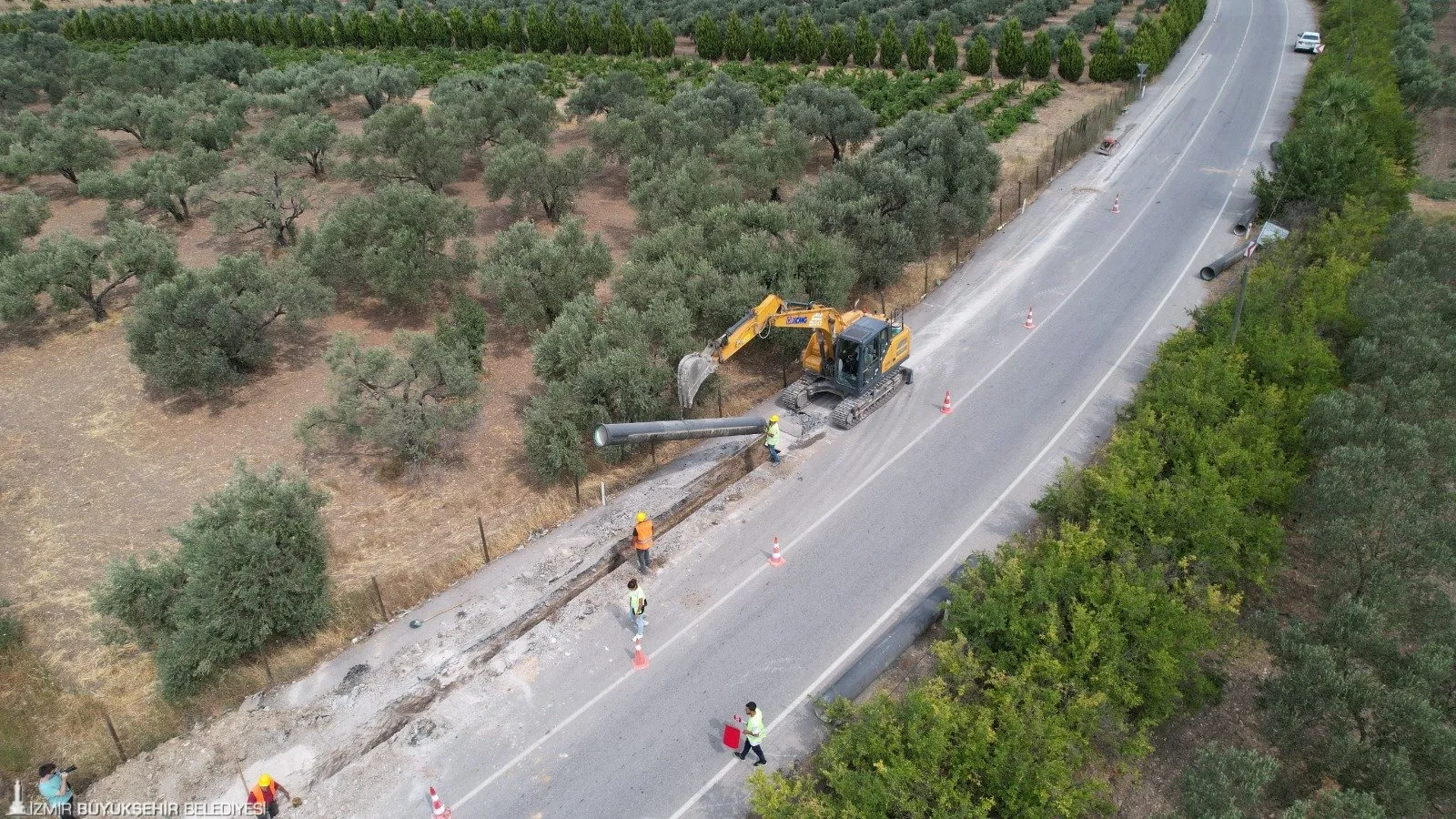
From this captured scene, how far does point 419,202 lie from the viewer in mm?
30906

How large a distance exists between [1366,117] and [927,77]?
25469 mm

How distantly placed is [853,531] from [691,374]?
5.14 metres

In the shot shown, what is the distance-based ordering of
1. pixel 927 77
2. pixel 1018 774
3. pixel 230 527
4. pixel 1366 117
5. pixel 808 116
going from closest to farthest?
pixel 1018 774 → pixel 230 527 → pixel 1366 117 → pixel 808 116 → pixel 927 77

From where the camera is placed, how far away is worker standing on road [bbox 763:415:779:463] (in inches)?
858

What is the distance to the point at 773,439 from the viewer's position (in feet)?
71.9

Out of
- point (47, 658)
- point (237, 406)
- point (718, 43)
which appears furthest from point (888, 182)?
point (718, 43)

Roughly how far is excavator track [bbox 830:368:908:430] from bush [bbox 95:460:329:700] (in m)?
12.4

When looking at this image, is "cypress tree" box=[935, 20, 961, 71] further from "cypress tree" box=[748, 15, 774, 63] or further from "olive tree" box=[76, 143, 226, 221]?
"olive tree" box=[76, 143, 226, 221]

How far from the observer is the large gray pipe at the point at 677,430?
19219 mm

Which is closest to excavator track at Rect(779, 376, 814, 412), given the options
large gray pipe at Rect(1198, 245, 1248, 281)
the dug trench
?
the dug trench

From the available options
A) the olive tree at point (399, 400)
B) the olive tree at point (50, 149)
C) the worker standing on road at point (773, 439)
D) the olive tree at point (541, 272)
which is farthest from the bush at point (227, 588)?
the olive tree at point (50, 149)

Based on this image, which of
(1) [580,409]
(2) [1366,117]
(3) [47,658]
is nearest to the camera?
(3) [47,658]

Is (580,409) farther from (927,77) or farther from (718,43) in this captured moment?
(718,43)

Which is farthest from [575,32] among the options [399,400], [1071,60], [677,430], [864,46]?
[677,430]
